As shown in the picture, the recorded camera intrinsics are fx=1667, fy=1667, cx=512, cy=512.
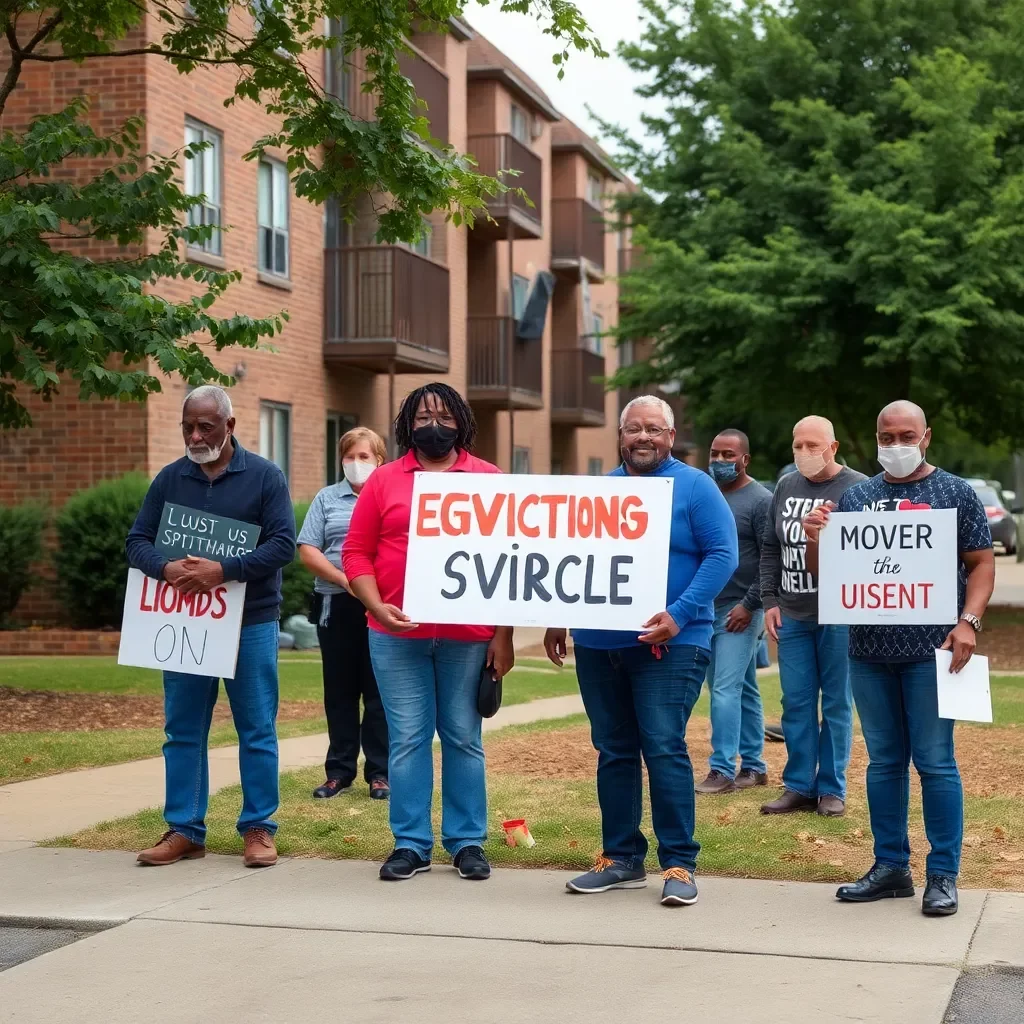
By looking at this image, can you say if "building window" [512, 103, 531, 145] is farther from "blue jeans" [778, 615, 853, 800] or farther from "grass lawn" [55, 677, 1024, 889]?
"blue jeans" [778, 615, 853, 800]

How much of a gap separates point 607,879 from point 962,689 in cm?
159

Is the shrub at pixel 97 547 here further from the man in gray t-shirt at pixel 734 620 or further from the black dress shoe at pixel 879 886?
the black dress shoe at pixel 879 886

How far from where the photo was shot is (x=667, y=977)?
17.6ft

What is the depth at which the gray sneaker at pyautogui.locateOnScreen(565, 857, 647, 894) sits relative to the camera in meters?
6.60

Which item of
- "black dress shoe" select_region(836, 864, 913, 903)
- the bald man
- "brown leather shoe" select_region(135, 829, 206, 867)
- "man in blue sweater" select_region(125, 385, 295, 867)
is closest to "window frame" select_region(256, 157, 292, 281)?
the bald man

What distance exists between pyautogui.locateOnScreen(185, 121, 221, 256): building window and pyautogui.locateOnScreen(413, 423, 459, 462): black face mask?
13.4 m

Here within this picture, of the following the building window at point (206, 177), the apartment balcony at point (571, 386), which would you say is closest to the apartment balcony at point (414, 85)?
the building window at point (206, 177)

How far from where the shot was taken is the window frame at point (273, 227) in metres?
21.8

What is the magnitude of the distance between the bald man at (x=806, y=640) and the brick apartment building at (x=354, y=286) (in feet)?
18.1

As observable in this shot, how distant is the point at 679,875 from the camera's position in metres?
6.39

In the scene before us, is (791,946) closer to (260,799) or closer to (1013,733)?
(260,799)

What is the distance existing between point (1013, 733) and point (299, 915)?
7.14 metres

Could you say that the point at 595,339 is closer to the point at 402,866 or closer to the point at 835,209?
the point at 835,209

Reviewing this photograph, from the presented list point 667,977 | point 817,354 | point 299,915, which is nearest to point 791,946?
point 667,977
